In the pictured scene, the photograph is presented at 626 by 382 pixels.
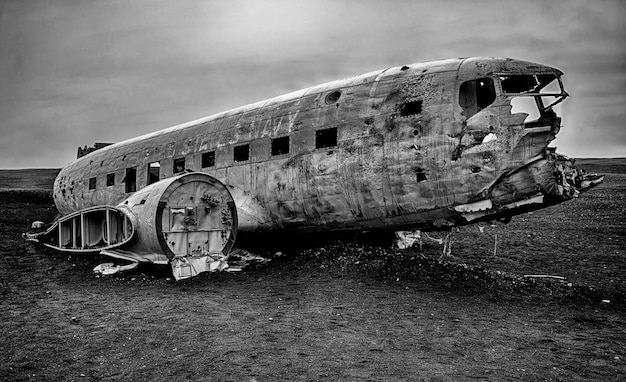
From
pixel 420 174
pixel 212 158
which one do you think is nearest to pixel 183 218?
pixel 212 158

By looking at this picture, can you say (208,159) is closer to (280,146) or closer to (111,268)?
(280,146)

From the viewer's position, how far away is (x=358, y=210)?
12523mm

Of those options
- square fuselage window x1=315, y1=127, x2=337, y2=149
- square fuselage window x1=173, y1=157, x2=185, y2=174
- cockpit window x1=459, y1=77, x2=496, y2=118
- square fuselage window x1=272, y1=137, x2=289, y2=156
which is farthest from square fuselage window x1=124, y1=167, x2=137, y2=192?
cockpit window x1=459, y1=77, x2=496, y2=118

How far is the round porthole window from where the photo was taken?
13547mm

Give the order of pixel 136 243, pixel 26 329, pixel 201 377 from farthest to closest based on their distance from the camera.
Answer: pixel 136 243 → pixel 26 329 → pixel 201 377

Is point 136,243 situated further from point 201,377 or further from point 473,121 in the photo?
point 473,121

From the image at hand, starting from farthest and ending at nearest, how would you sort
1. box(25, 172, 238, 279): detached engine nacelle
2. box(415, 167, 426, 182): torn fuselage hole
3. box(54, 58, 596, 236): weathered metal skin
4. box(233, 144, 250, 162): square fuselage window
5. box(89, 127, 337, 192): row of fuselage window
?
box(233, 144, 250, 162): square fuselage window < box(89, 127, 337, 192): row of fuselage window < box(25, 172, 238, 279): detached engine nacelle < box(415, 167, 426, 182): torn fuselage hole < box(54, 58, 596, 236): weathered metal skin

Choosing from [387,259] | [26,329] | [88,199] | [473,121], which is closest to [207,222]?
[387,259]

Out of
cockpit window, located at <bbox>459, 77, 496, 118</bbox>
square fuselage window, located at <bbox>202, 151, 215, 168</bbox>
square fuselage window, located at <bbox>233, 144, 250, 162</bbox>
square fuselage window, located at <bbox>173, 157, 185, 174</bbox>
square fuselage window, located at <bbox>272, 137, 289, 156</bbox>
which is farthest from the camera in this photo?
square fuselage window, located at <bbox>173, 157, 185, 174</bbox>

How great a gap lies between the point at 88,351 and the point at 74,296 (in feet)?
15.1

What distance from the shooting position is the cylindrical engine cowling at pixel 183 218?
12977mm

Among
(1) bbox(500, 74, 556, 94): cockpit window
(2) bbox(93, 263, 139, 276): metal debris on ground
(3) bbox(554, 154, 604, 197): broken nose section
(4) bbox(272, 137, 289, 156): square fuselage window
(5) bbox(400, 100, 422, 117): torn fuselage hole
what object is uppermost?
(1) bbox(500, 74, 556, 94): cockpit window

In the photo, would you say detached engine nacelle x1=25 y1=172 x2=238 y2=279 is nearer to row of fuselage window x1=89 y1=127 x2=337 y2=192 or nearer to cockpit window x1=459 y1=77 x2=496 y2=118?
row of fuselage window x1=89 y1=127 x2=337 y2=192

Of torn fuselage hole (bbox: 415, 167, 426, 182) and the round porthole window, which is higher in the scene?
the round porthole window
